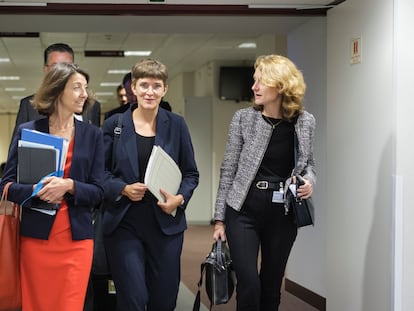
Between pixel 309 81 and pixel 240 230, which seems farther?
pixel 309 81

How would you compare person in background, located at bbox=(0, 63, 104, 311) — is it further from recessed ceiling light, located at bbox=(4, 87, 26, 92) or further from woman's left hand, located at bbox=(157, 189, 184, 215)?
recessed ceiling light, located at bbox=(4, 87, 26, 92)

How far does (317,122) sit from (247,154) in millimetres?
1920

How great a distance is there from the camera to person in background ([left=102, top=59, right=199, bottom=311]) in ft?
10.3

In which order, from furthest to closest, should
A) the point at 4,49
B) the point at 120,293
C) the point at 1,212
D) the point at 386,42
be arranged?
the point at 4,49 < the point at 386,42 < the point at 120,293 < the point at 1,212

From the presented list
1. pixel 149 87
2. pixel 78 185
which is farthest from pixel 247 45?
pixel 78 185

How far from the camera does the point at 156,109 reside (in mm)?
3287

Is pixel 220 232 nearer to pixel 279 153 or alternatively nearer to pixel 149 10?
pixel 279 153

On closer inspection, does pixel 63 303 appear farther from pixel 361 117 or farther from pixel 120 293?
pixel 361 117

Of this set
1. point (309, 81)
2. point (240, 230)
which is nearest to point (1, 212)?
point (240, 230)

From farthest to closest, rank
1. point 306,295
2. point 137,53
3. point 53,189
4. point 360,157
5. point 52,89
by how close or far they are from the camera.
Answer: point 137,53, point 306,295, point 360,157, point 52,89, point 53,189

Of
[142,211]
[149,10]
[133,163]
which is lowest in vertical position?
[142,211]

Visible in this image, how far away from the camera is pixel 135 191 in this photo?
3.07 metres

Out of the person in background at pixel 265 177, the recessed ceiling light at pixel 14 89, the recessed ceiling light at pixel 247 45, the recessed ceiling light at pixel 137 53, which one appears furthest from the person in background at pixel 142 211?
the recessed ceiling light at pixel 14 89

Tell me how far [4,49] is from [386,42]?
8635mm
